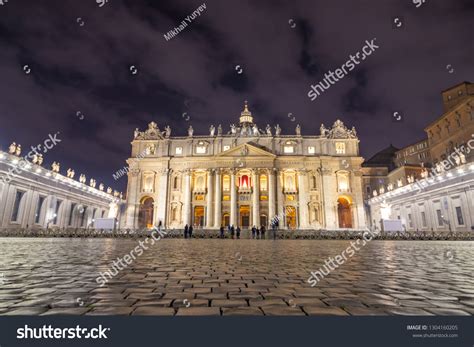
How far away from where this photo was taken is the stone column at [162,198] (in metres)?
54.2

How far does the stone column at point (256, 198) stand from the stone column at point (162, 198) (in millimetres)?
17165

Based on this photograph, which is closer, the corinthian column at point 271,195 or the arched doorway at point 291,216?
the corinthian column at point 271,195

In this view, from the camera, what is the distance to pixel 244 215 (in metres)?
55.3

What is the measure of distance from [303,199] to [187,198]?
73.4ft

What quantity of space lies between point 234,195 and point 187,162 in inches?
469

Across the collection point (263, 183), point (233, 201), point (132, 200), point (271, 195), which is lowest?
point (233, 201)

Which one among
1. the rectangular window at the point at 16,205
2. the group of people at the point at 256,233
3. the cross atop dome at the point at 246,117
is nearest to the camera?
the group of people at the point at 256,233

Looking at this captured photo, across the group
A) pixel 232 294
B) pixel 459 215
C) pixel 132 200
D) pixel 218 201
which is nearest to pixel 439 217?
pixel 459 215

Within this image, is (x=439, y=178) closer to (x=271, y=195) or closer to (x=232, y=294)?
(x=271, y=195)

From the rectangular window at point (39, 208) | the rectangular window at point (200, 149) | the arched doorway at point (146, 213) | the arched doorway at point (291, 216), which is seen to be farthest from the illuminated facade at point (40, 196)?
the arched doorway at point (291, 216)

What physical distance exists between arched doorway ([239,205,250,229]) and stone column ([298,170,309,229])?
10.00 m

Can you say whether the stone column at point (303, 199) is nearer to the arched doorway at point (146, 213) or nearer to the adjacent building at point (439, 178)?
→ the adjacent building at point (439, 178)

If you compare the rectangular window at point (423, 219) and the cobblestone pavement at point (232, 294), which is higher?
the rectangular window at point (423, 219)
